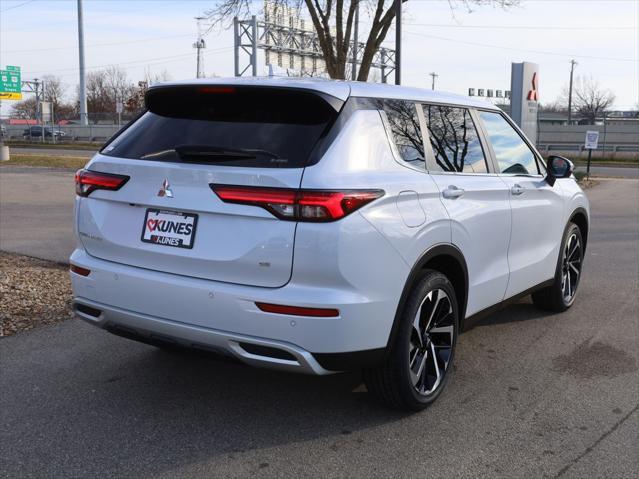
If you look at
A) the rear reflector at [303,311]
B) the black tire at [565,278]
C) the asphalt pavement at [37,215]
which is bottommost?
the asphalt pavement at [37,215]

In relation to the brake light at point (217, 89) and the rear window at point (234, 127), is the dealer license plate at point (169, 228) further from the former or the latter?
the brake light at point (217, 89)

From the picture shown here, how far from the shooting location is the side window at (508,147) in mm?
4816

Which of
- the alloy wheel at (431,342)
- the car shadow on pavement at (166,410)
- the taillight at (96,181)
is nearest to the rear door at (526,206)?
the alloy wheel at (431,342)

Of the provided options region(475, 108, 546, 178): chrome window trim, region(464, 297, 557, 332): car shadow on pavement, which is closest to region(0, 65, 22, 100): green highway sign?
region(464, 297, 557, 332): car shadow on pavement

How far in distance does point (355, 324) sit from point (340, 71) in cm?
1753

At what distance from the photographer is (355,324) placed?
322 cm

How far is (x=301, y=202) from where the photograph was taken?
3.13 meters

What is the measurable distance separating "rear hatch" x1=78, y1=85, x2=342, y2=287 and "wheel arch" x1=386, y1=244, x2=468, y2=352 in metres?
0.67

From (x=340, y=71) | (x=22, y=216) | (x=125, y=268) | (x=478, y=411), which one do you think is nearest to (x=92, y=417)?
(x=125, y=268)

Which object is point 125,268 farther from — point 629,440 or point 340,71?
point 340,71

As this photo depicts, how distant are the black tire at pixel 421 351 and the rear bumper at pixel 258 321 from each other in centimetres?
20

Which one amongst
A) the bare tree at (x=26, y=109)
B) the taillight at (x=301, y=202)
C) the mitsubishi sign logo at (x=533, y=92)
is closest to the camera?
the taillight at (x=301, y=202)

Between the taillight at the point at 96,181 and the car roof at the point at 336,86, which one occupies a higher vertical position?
the car roof at the point at 336,86

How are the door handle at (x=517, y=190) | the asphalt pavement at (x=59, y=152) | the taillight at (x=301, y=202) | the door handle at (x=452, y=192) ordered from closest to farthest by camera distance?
the taillight at (x=301, y=202) < the door handle at (x=452, y=192) < the door handle at (x=517, y=190) < the asphalt pavement at (x=59, y=152)
